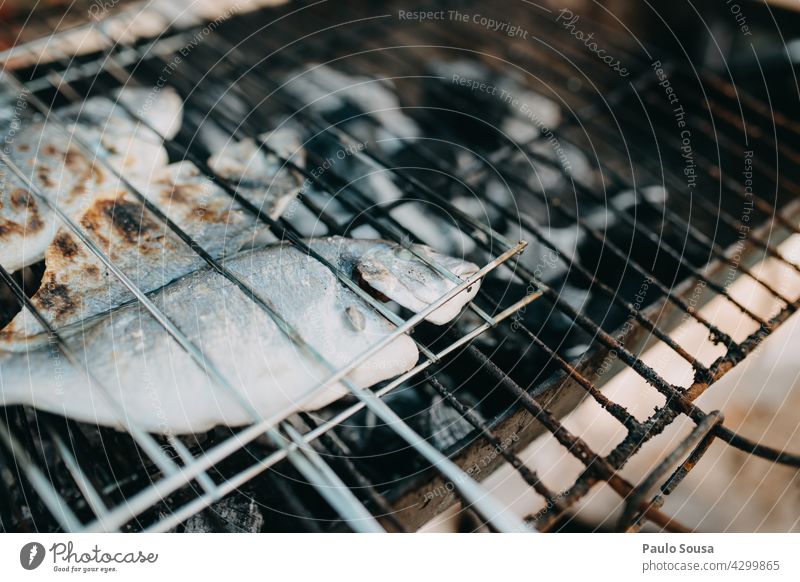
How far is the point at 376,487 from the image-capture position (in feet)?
4.67

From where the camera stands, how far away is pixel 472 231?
1.85 meters

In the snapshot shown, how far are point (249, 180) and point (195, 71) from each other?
0.90 m

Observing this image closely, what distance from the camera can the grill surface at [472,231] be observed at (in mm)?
1169

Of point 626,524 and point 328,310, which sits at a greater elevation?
point 328,310

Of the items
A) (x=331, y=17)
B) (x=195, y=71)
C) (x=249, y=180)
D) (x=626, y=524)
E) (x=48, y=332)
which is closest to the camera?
(x=626, y=524)

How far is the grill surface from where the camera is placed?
46.0 inches

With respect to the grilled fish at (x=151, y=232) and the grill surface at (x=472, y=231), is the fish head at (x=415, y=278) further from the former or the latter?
the grilled fish at (x=151, y=232)

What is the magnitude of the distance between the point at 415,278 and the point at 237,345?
0.43 metres
